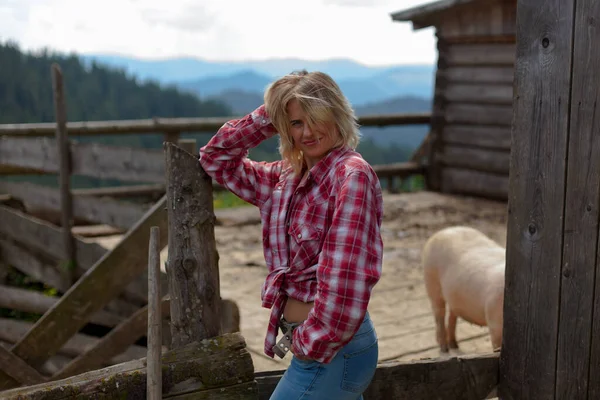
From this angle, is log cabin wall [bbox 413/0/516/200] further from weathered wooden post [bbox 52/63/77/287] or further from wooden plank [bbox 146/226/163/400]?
wooden plank [bbox 146/226/163/400]

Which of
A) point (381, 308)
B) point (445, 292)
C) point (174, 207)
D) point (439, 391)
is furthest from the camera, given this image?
point (381, 308)

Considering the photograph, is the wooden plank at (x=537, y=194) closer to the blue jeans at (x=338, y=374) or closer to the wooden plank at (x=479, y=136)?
the blue jeans at (x=338, y=374)

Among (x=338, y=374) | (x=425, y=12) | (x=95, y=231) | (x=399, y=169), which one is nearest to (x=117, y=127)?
(x=95, y=231)

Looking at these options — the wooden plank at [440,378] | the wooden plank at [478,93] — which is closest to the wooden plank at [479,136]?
the wooden plank at [478,93]

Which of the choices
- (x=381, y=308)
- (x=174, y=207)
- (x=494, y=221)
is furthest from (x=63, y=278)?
(x=494, y=221)

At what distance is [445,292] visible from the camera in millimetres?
4520

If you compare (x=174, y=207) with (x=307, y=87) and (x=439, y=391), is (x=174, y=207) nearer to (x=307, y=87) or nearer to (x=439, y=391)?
(x=307, y=87)

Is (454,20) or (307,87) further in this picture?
(454,20)

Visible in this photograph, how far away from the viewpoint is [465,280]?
4.29 meters

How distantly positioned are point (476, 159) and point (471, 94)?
3.19ft

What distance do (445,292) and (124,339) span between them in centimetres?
217

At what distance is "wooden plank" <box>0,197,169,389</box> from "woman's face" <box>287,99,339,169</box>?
173cm

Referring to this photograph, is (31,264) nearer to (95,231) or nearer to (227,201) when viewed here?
(95,231)

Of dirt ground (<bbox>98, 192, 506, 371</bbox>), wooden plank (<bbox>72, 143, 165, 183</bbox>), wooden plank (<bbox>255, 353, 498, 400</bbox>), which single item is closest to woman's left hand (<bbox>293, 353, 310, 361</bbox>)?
wooden plank (<bbox>255, 353, 498, 400</bbox>)
